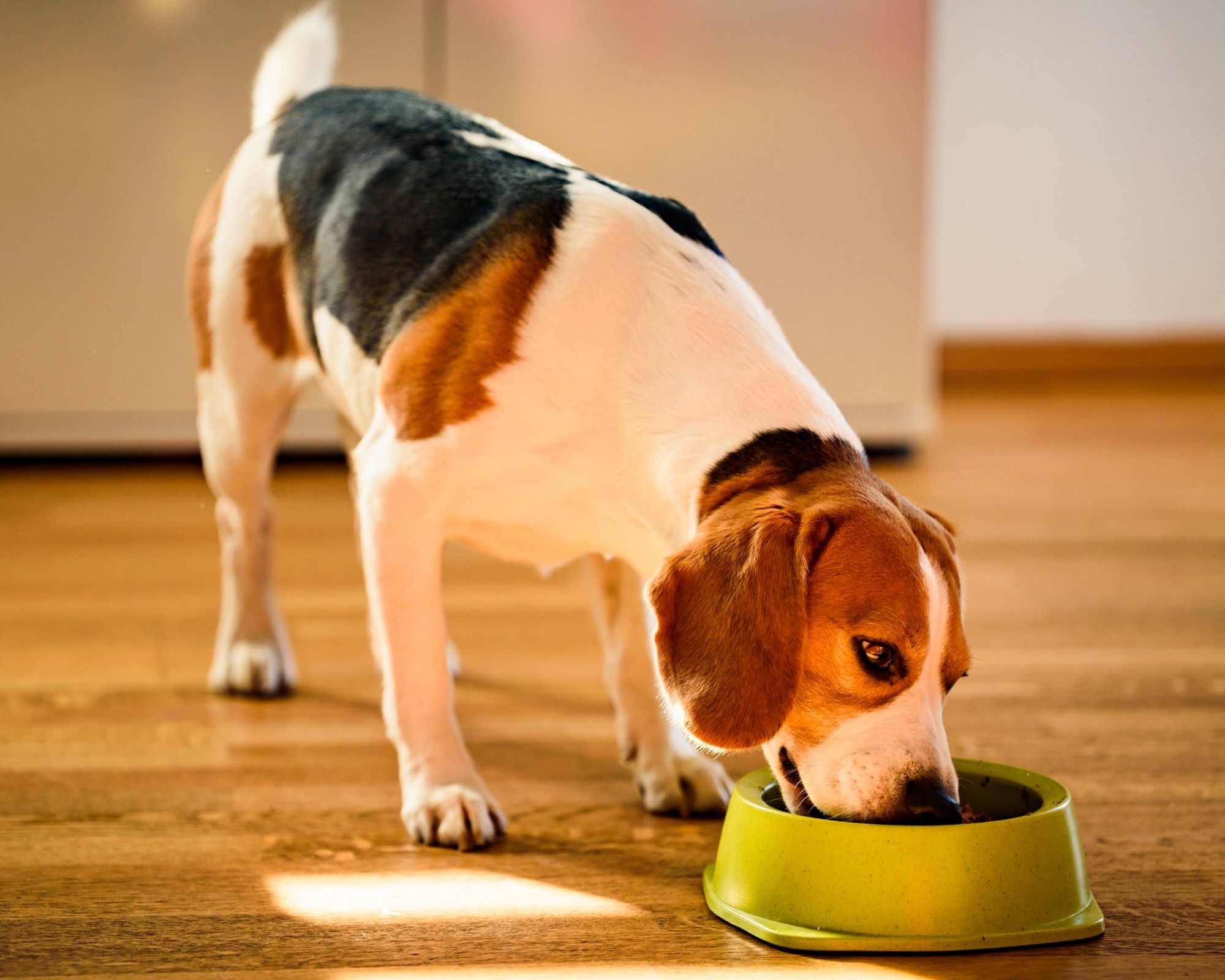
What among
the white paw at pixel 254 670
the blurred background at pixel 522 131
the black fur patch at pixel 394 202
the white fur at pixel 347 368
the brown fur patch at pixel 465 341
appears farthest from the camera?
the blurred background at pixel 522 131

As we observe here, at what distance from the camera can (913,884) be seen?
1.59 m

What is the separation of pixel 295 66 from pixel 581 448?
3.81ft

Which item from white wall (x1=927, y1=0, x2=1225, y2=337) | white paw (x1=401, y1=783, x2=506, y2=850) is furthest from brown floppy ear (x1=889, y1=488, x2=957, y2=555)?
white wall (x1=927, y1=0, x2=1225, y2=337)

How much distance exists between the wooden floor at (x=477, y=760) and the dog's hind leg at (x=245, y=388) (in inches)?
4.2

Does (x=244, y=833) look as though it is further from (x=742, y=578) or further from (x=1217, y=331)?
(x=1217, y=331)

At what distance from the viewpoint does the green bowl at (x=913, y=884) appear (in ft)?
5.17

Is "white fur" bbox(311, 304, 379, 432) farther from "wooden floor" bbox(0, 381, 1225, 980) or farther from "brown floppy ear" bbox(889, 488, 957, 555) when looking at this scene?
"brown floppy ear" bbox(889, 488, 957, 555)

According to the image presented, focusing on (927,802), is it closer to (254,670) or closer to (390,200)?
(390,200)

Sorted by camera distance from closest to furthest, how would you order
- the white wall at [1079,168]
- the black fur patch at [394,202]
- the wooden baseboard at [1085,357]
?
the black fur patch at [394,202], the white wall at [1079,168], the wooden baseboard at [1085,357]

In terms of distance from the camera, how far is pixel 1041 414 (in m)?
5.47

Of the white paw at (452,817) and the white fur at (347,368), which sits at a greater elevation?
the white fur at (347,368)

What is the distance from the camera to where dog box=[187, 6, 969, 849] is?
5.15 feet

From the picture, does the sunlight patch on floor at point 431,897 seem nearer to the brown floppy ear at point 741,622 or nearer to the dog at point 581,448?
the dog at point 581,448

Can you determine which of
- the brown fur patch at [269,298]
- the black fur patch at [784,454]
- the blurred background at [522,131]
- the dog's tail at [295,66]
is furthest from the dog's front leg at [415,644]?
the blurred background at [522,131]
